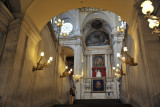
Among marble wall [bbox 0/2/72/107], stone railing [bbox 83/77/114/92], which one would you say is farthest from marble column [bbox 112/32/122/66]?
marble wall [bbox 0/2/72/107]

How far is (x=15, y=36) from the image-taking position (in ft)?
15.9

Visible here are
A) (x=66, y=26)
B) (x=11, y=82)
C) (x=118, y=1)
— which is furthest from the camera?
(x=66, y=26)

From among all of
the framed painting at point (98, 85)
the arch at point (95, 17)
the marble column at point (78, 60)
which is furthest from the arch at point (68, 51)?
the framed painting at point (98, 85)

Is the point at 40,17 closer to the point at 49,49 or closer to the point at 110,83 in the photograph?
the point at 49,49

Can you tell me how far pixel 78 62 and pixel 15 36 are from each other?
1423 cm

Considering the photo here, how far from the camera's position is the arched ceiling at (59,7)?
19.1 feet

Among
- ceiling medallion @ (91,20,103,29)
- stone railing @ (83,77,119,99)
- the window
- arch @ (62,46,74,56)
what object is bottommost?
stone railing @ (83,77,119,99)

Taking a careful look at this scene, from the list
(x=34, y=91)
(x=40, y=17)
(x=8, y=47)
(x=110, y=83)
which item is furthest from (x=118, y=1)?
(x=110, y=83)

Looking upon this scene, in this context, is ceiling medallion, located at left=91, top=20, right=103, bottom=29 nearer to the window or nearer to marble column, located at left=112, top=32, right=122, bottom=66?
the window

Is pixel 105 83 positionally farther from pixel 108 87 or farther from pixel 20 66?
pixel 20 66

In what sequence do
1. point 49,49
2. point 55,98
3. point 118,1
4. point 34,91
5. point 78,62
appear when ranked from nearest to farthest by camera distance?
point 34,91 < point 118,1 < point 49,49 < point 55,98 < point 78,62

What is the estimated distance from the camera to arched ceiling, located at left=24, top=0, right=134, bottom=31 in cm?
582

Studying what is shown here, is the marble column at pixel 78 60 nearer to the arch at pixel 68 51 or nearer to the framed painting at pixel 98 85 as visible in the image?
the arch at pixel 68 51

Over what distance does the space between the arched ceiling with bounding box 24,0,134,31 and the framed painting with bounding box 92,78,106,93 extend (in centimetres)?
1368
